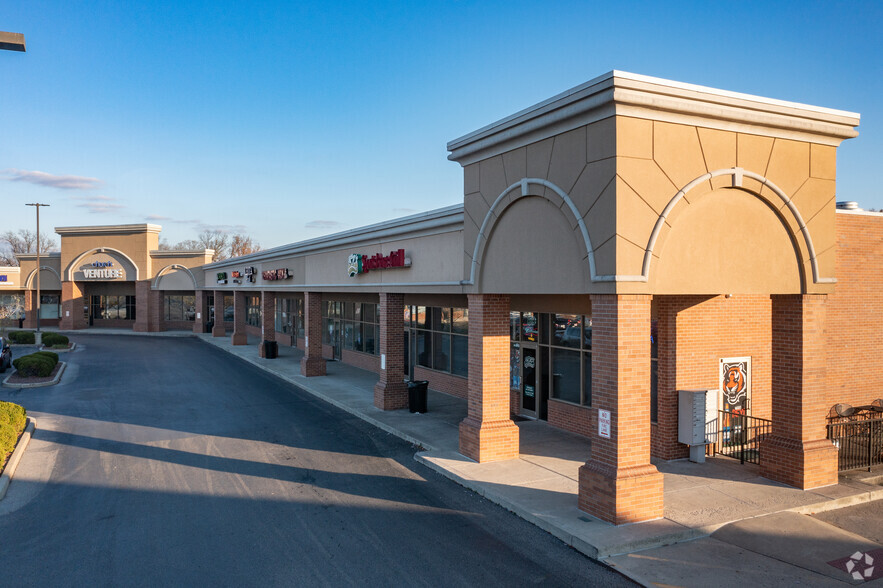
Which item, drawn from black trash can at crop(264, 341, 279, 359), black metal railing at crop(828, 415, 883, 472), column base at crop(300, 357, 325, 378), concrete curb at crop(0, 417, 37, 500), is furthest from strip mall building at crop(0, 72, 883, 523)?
black trash can at crop(264, 341, 279, 359)

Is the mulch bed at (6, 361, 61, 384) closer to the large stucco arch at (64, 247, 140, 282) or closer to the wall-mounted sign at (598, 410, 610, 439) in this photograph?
the wall-mounted sign at (598, 410, 610, 439)

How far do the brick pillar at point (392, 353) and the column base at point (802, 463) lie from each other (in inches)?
442

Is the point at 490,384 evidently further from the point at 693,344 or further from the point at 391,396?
the point at 391,396

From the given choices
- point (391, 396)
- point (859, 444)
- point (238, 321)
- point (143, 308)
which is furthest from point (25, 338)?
point (859, 444)

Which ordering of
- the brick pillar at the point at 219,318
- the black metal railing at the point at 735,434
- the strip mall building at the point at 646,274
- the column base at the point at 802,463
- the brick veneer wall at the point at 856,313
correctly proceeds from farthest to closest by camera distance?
the brick pillar at the point at 219,318
the brick veneer wall at the point at 856,313
the black metal railing at the point at 735,434
the column base at the point at 802,463
the strip mall building at the point at 646,274

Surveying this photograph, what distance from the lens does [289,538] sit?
9.48 metres

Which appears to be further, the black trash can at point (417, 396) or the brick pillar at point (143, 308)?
the brick pillar at point (143, 308)

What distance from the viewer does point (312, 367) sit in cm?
2662

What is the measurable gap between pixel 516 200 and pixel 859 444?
9705mm

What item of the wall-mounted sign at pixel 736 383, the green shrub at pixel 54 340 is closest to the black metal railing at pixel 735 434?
the wall-mounted sign at pixel 736 383

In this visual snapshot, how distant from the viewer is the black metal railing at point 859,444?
12852mm

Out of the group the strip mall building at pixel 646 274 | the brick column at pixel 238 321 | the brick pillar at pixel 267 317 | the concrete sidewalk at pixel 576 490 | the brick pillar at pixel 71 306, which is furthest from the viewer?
the brick pillar at pixel 71 306

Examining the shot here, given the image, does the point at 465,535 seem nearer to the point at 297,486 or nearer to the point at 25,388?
the point at 297,486

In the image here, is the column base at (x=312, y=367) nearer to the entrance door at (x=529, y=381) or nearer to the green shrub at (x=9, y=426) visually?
the green shrub at (x=9, y=426)
